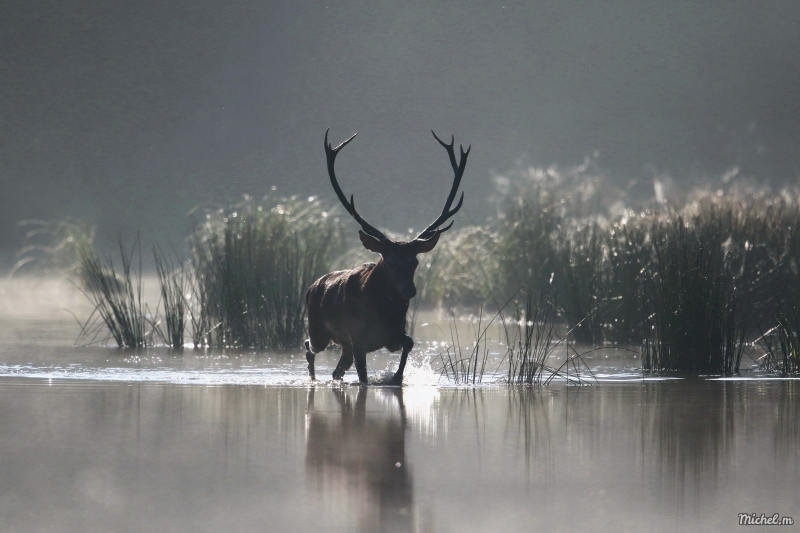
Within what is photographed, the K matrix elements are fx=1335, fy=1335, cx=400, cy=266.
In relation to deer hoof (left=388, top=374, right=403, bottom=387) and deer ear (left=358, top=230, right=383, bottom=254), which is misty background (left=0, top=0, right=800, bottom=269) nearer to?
deer ear (left=358, top=230, right=383, bottom=254)

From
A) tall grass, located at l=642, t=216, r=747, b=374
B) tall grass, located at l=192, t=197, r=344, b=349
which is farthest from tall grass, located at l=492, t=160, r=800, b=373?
tall grass, located at l=192, t=197, r=344, b=349

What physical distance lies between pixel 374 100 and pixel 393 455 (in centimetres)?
5511

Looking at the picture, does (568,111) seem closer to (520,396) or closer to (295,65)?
(295,65)

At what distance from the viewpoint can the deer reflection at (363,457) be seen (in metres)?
5.18

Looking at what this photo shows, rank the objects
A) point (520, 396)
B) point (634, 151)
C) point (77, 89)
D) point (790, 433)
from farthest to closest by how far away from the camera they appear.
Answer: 1. point (77, 89)
2. point (634, 151)
3. point (520, 396)
4. point (790, 433)

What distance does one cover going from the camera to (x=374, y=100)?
60.9 m

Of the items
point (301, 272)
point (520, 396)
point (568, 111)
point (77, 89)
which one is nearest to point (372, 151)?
point (568, 111)

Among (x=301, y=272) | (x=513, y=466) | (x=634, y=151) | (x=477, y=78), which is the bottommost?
(x=513, y=466)

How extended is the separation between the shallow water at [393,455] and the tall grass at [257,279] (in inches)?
170

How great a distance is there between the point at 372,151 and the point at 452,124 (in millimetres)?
3705

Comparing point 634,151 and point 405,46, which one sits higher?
point 405,46

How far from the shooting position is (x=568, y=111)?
191 ft

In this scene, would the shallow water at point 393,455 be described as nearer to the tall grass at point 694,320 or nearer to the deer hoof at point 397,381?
the deer hoof at point 397,381

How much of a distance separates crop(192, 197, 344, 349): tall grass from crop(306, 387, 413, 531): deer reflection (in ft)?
19.0
